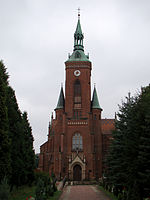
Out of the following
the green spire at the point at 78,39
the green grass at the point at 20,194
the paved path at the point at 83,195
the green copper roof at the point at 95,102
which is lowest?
the paved path at the point at 83,195

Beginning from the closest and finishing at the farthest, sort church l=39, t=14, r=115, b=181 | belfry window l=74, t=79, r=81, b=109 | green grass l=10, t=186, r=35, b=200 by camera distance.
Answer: green grass l=10, t=186, r=35, b=200 → church l=39, t=14, r=115, b=181 → belfry window l=74, t=79, r=81, b=109

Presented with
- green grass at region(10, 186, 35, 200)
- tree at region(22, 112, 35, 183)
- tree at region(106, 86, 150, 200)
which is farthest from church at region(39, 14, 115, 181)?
tree at region(106, 86, 150, 200)

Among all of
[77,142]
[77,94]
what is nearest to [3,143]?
[77,142]

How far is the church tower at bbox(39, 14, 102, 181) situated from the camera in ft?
168

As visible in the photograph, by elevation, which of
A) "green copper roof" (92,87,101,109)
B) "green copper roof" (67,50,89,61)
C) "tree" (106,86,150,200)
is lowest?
"tree" (106,86,150,200)

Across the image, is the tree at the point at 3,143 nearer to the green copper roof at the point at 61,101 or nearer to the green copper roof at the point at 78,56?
A: the green copper roof at the point at 61,101

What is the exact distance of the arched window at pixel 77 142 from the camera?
52.7 m

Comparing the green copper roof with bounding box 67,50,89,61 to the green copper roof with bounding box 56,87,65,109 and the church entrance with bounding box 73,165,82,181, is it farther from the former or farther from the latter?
the church entrance with bounding box 73,165,82,181

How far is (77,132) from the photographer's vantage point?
176 ft

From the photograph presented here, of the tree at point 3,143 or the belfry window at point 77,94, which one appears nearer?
the tree at point 3,143

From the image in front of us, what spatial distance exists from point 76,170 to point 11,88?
95.4ft

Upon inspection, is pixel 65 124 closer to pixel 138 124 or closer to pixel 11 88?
pixel 11 88

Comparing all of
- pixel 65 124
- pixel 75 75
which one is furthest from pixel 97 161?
pixel 75 75

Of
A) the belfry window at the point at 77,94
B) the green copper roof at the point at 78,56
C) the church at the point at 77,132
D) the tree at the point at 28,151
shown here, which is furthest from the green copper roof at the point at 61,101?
the tree at the point at 28,151
